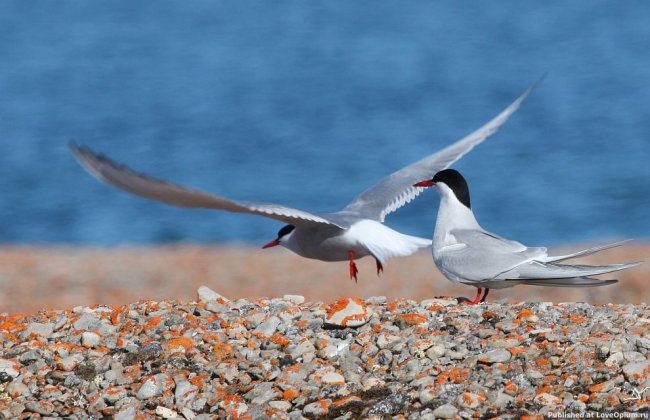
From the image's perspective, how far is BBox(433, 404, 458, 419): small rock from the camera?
4.71 m

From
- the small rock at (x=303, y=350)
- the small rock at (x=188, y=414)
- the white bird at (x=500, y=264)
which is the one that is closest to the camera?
the small rock at (x=188, y=414)

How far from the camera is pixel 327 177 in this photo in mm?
23750

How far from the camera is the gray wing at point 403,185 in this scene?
27.1 feet

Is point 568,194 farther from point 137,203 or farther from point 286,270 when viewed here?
point 286,270

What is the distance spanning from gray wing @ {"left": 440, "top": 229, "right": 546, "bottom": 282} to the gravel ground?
257mm

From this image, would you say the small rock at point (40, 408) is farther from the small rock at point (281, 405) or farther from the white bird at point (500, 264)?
the white bird at point (500, 264)

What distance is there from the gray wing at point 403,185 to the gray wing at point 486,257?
167 cm

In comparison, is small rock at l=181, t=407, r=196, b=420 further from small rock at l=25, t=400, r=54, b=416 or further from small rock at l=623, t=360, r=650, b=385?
small rock at l=623, t=360, r=650, b=385

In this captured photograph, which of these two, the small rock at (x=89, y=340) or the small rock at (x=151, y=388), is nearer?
the small rock at (x=151, y=388)

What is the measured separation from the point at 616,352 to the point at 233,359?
5.76ft

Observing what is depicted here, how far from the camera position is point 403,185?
8445 millimetres

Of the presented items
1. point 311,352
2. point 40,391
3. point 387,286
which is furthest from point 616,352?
point 387,286

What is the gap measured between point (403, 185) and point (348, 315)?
2888 millimetres

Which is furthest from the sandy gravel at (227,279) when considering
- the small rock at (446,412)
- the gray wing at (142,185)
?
the small rock at (446,412)
